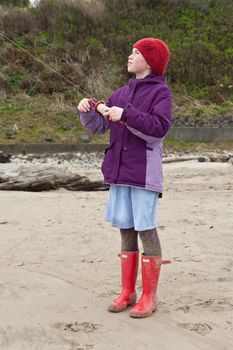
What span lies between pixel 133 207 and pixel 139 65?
84 centimetres

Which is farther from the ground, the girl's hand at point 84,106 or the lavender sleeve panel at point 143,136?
the girl's hand at point 84,106

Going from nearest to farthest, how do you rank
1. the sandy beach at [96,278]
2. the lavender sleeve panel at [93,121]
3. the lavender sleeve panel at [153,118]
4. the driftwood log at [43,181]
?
the sandy beach at [96,278] → the lavender sleeve panel at [153,118] → the lavender sleeve panel at [93,121] → the driftwood log at [43,181]

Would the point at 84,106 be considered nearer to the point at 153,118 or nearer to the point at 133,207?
the point at 153,118

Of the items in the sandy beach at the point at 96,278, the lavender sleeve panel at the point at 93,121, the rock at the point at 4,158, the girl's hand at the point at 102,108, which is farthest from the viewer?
the rock at the point at 4,158

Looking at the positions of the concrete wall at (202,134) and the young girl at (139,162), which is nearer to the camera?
the young girl at (139,162)

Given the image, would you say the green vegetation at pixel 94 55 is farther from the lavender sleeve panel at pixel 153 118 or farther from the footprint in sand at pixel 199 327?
the footprint in sand at pixel 199 327

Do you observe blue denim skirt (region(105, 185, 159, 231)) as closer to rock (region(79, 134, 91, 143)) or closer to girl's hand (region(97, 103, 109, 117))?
girl's hand (region(97, 103, 109, 117))

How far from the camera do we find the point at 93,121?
3604mm

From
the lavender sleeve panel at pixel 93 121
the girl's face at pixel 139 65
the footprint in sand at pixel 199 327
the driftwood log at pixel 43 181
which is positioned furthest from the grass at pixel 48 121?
the footprint in sand at pixel 199 327

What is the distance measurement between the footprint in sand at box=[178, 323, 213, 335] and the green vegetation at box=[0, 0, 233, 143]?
43.2 ft

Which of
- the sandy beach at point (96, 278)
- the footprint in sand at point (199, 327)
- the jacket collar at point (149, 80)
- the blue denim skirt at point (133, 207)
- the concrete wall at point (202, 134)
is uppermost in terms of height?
the jacket collar at point (149, 80)

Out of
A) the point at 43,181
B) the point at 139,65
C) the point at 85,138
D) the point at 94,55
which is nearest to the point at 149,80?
the point at 139,65

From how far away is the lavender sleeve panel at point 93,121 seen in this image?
11.6 ft

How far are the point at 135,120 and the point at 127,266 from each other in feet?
2.90
